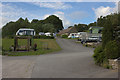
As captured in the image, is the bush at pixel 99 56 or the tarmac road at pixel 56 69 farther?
the bush at pixel 99 56

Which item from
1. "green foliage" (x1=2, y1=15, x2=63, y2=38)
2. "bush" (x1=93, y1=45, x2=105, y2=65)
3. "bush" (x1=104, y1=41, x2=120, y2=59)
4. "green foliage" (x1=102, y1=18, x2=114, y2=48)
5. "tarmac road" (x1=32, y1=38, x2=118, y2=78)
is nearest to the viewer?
"tarmac road" (x1=32, y1=38, x2=118, y2=78)

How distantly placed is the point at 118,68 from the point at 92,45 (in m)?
22.0

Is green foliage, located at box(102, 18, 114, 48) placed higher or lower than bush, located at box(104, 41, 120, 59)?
higher

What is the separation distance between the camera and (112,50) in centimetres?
924

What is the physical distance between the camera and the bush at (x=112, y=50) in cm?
914

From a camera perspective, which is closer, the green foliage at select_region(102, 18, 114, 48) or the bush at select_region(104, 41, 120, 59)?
the bush at select_region(104, 41, 120, 59)

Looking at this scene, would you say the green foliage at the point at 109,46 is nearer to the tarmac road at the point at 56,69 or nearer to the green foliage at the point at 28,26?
the tarmac road at the point at 56,69

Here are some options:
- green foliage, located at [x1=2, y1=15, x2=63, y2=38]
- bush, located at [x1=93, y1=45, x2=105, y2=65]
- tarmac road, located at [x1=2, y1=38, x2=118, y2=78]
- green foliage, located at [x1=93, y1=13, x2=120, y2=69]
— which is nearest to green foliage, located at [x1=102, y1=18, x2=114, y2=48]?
green foliage, located at [x1=93, y1=13, x2=120, y2=69]

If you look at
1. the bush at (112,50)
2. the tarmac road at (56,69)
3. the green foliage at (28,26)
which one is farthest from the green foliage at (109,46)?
the green foliage at (28,26)

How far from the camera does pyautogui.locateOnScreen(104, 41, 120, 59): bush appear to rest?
30.0ft

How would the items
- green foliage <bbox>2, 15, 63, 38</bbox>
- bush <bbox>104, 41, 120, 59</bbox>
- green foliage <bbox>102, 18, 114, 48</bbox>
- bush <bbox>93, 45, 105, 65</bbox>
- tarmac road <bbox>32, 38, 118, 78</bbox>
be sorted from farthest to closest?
green foliage <bbox>2, 15, 63, 38</bbox> < green foliage <bbox>102, 18, 114, 48</bbox> < bush <bbox>93, 45, 105, 65</bbox> < bush <bbox>104, 41, 120, 59</bbox> < tarmac road <bbox>32, 38, 118, 78</bbox>

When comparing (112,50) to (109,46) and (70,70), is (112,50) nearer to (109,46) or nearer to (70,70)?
(109,46)

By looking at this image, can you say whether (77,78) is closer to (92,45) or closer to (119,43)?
(119,43)

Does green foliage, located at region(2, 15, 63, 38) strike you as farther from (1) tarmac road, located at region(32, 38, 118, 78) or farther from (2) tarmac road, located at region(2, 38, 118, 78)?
(1) tarmac road, located at region(32, 38, 118, 78)
